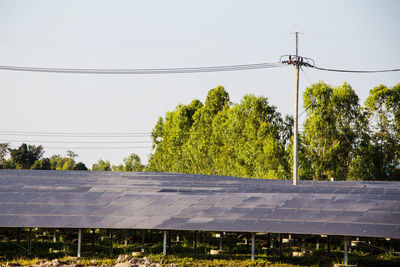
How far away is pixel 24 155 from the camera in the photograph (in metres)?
109

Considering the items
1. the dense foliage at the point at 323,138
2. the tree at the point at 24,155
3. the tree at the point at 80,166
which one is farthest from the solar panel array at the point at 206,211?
the tree at the point at 24,155

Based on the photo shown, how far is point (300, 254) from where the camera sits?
80.3ft

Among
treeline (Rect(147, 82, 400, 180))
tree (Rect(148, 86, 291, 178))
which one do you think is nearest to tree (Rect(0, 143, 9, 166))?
tree (Rect(148, 86, 291, 178))

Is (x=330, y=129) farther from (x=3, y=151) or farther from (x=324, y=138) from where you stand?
(x=3, y=151)

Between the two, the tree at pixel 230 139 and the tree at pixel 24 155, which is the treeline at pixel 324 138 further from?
the tree at pixel 24 155

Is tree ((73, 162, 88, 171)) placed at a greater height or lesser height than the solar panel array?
greater

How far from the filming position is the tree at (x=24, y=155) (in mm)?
107688

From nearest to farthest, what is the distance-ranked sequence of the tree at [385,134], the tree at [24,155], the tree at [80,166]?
1. the tree at [385,134]
2. the tree at [80,166]
3. the tree at [24,155]

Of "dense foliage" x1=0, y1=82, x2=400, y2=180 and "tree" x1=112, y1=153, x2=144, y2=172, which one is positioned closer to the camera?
"dense foliage" x1=0, y1=82, x2=400, y2=180

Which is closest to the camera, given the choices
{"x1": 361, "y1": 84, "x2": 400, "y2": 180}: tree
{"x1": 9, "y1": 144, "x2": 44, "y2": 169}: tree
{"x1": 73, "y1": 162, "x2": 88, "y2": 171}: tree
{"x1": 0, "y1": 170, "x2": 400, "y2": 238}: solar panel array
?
{"x1": 0, "y1": 170, "x2": 400, "y2": 238}: solar panel array

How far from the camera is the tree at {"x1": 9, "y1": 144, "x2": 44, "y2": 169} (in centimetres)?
10769

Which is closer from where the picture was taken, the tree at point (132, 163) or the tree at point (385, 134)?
the tree at point (385, 134)

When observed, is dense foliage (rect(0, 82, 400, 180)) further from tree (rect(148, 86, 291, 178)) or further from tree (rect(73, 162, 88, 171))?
tree (rect(73, 162, 88, 171))

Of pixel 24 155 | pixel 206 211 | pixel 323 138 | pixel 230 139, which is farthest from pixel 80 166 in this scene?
pixel 206 211
